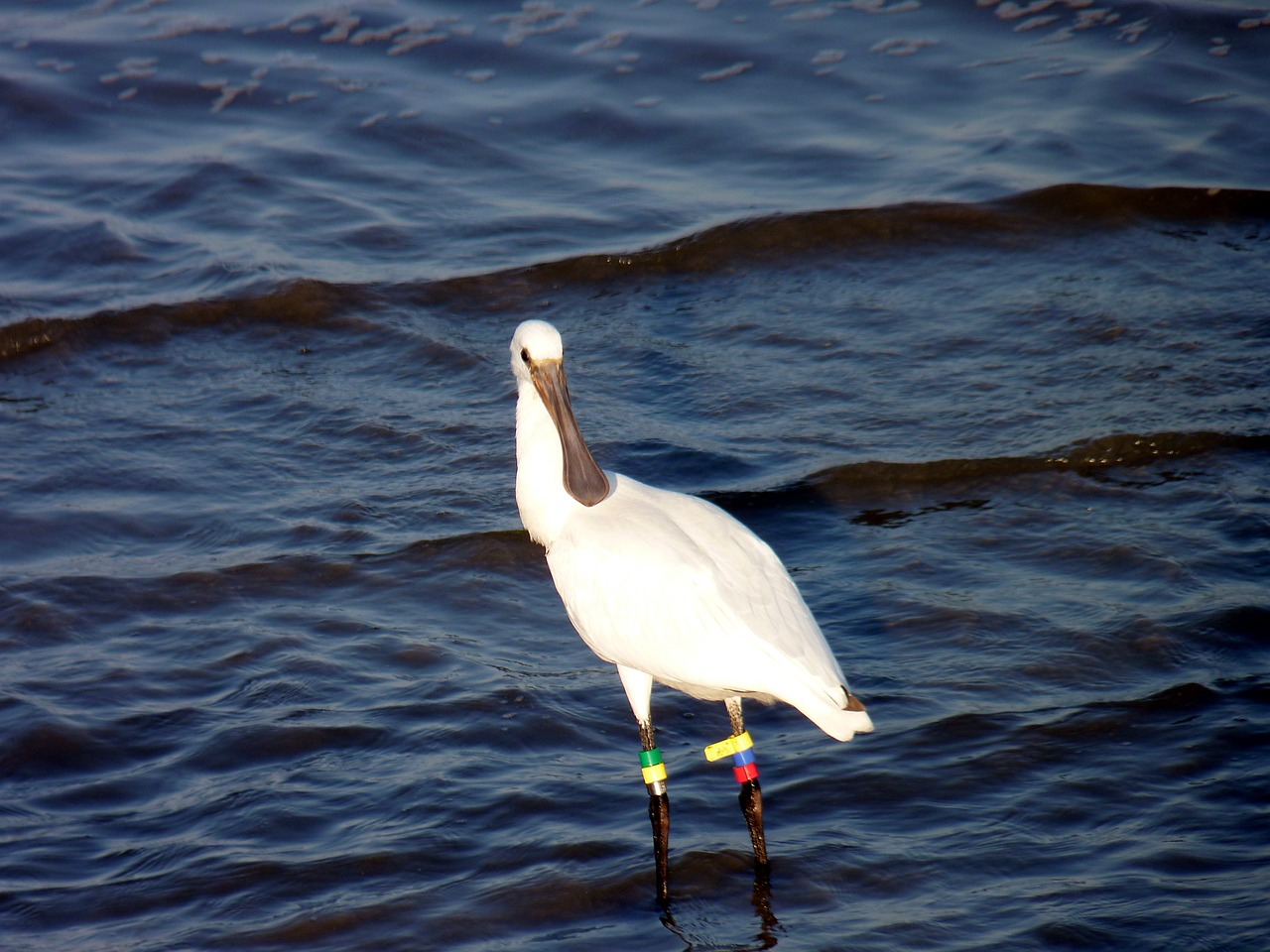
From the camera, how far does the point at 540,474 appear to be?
534 cm

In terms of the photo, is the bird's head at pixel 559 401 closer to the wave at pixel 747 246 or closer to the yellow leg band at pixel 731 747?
the yellow leg band at pixel 731 747

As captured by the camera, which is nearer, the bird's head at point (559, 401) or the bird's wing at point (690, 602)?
the bird's wing at point (690, 602)

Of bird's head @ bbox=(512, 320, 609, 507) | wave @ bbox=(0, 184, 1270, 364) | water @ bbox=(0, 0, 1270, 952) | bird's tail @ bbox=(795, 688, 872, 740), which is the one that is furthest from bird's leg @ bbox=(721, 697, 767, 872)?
wave @ bbox=(0, 184, 1270, 364)

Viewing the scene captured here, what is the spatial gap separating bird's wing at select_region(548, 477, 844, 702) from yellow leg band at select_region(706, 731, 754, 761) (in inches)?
6.1

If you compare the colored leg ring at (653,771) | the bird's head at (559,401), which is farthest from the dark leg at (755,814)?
the bird's head at (559,401)

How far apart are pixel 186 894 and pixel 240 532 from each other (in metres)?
2.53

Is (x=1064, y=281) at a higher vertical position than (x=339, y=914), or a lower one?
higher

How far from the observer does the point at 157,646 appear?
620cm

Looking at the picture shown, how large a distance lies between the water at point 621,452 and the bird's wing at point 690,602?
0.67 m

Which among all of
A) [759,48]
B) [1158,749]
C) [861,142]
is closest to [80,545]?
[1158,749]

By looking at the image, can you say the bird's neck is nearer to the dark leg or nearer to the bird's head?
the bird's head

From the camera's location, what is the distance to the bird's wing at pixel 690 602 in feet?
15.2

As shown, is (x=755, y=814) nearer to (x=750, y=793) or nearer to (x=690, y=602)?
(x=750, y=793)

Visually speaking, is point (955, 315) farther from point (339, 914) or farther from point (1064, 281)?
point (339, 914)
